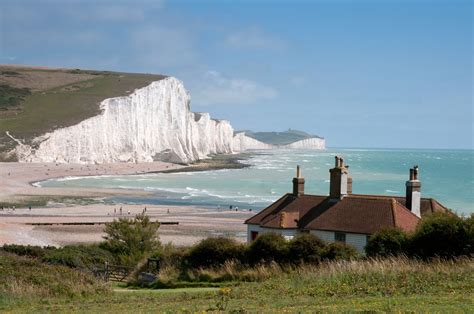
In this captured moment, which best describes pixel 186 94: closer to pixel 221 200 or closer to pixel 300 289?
pixel 221 200

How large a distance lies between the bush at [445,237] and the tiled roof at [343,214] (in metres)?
3.08

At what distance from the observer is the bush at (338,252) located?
58.6 ft

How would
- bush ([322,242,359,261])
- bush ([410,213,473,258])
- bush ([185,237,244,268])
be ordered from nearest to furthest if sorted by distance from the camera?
bush ([410,213,473,258]), bush ([322,242,359,261]), bush ([185,237,244,268])

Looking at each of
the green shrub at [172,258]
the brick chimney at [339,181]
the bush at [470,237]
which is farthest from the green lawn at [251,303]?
the brick chimney at [339,181]

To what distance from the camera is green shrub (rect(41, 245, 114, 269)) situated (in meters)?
23.1

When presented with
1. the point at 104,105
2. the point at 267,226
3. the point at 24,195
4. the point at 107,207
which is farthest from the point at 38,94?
the point at 267,226

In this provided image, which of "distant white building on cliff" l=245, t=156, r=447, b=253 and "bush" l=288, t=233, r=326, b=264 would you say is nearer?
"bush" l=288, t=233, r=326, b=264

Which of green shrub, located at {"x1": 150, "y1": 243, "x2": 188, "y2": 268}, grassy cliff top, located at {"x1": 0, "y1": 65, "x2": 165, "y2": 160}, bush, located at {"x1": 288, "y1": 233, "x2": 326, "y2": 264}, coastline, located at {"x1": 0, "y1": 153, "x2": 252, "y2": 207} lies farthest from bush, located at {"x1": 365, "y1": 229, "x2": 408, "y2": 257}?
grassy cliff top, located at {"x1": 0, "y1": 65, "x2": 165, "y2": 160}

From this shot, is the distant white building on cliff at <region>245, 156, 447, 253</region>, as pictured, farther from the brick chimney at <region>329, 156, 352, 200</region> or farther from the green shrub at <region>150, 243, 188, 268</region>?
the green shrub at <region>150, 243, 188, 268</region>

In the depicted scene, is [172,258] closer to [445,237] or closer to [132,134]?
[445,237]

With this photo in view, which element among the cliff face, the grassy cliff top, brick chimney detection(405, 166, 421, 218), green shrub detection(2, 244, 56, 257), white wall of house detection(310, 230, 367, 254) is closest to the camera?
white wall of house detection(310, 230, 367, 254)

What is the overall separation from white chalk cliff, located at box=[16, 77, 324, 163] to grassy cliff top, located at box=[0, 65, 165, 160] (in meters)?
2.11

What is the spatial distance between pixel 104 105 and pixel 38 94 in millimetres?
27364

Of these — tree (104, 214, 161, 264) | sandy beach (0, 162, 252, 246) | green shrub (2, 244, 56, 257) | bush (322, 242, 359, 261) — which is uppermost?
bush (322, 242, 359, 261)
